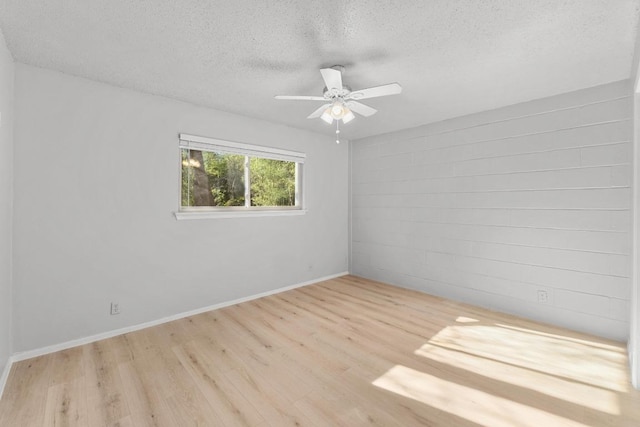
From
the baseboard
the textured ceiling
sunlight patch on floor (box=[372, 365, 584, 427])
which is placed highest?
the textured ceiling

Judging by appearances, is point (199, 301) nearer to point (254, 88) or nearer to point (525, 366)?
point (254, 88)

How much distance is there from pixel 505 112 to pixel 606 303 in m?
2.20

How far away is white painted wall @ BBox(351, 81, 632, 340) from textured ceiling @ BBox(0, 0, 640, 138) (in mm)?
439

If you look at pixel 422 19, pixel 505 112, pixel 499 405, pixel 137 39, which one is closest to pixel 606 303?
pixel 499 405

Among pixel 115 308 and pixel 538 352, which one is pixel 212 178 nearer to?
pixel 115 308

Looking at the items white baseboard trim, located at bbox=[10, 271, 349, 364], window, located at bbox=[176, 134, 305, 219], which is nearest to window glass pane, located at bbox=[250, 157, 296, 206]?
window, located at bbox=[176, 134, 305, 219]

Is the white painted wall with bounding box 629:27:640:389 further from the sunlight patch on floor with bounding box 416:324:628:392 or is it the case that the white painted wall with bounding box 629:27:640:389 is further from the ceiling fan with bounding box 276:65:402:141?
the ceiling fan with bounding box 276:65:402:141

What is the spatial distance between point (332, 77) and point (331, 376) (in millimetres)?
2229

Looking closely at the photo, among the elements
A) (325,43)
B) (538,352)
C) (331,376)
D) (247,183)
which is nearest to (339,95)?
(325,43)

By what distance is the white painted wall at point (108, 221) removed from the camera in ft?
7.75

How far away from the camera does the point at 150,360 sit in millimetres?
2330

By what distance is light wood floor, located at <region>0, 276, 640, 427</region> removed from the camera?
1732 mm

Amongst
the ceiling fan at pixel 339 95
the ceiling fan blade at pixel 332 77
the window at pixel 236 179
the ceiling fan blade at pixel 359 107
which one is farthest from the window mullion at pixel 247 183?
the ceiling fan blade at pixel 332 77

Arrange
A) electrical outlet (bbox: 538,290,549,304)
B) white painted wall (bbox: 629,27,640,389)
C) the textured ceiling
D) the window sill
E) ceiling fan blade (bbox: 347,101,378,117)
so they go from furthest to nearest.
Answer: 1. the window sill
2. electrical outlet (bbox: 538,290,549,304)
3. ceiling fan blade (bbox: 347,101,378,117)
4. white painted wall (bbox: 629,27,640,389)
5. the textured ceiling
